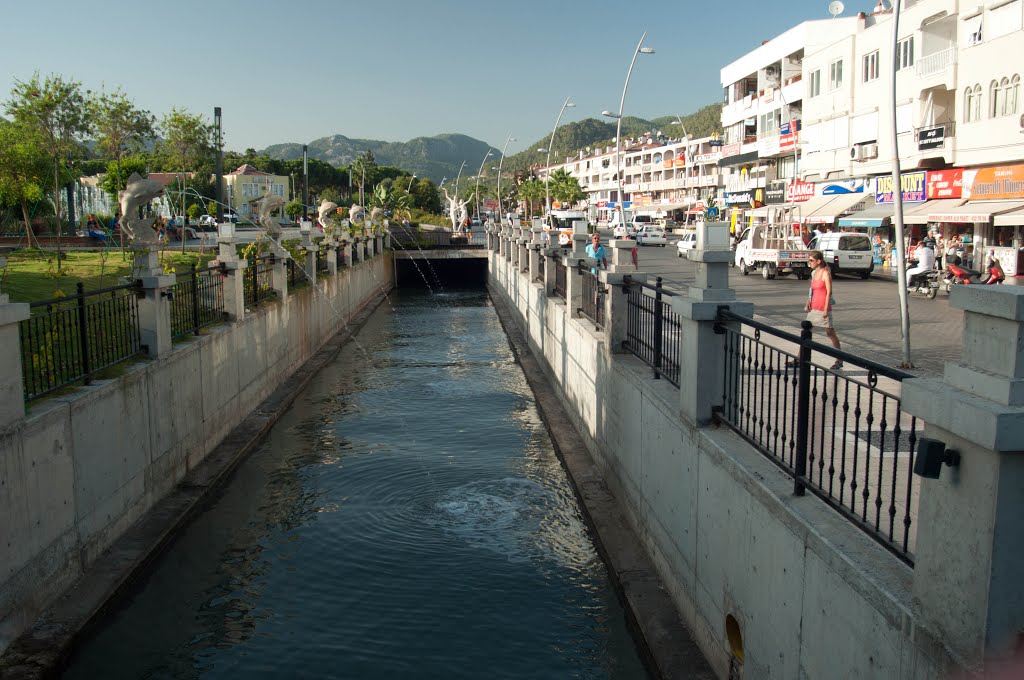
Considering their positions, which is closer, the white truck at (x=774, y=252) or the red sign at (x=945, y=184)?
the white truck at (x=774, y=252)

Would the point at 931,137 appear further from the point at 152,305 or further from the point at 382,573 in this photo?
the point at 382,573

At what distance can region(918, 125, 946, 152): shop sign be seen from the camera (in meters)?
37.8

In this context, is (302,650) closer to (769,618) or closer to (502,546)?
(502,546)

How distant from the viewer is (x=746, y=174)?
74.6 meters

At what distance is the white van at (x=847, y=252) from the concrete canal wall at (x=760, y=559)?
24.5 m

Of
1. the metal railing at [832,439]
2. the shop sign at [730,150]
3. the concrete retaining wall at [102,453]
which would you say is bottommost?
the concrete retaining wall at [102,453]

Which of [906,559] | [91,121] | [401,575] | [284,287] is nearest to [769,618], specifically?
[906,559]

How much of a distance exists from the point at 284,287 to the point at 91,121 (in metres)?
30.0

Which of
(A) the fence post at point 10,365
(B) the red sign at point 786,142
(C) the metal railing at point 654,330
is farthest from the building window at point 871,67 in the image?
(A) the fence post at point 10,365

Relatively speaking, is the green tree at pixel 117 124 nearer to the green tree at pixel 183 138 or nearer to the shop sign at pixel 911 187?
the green tree at pixel 183 138

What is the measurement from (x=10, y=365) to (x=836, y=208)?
44.4 metres

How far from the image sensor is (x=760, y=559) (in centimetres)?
556

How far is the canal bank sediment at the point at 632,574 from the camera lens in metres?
6.75

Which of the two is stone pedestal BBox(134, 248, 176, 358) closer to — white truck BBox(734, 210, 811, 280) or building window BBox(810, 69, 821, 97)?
white truck BBox(734, 210, 811, 280)
